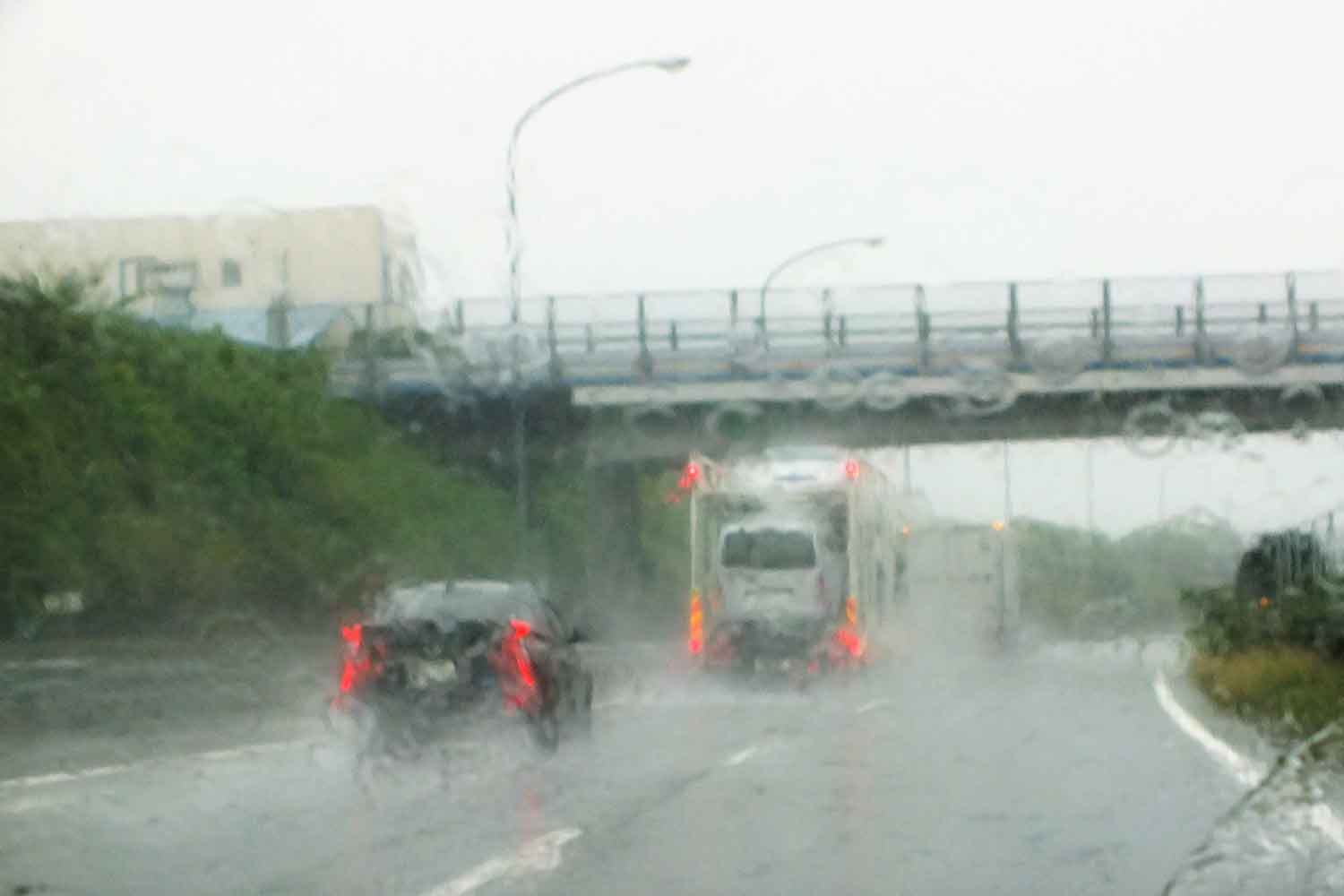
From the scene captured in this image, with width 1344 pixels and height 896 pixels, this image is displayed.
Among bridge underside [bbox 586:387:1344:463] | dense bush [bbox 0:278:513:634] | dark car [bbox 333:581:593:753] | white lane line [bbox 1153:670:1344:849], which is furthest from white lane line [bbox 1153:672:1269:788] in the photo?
bridge underside [bbox 586:387:1344:463]

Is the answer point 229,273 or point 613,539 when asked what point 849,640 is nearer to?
point 613,539

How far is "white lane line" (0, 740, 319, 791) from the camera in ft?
50.2

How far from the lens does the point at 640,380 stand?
46781 millimetres

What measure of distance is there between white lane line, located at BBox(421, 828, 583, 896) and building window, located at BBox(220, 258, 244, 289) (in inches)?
1732

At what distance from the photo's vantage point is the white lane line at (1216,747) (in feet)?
51.5

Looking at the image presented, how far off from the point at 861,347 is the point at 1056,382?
3.65 meters

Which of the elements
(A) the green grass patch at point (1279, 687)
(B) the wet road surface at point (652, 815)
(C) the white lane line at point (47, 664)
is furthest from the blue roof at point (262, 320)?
(B) the wet road surface at point (652, 815)

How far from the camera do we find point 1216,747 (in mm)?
18594

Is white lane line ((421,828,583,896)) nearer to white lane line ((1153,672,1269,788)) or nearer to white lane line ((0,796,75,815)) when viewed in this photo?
white lane line ((0,796,75,815))

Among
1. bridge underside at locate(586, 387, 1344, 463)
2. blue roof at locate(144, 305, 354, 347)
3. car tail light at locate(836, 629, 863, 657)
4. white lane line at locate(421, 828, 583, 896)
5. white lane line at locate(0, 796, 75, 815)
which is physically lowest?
car tail light at locate(836, 629, 863, 657)

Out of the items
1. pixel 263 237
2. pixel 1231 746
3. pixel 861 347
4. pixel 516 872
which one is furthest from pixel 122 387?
pixel 263 237

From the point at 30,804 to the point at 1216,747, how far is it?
29.7ft

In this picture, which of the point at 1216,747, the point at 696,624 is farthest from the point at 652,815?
the point at 696,624

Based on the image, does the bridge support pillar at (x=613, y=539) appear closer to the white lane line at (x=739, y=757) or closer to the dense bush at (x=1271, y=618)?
the dense bush at (x=1271, y=618)
